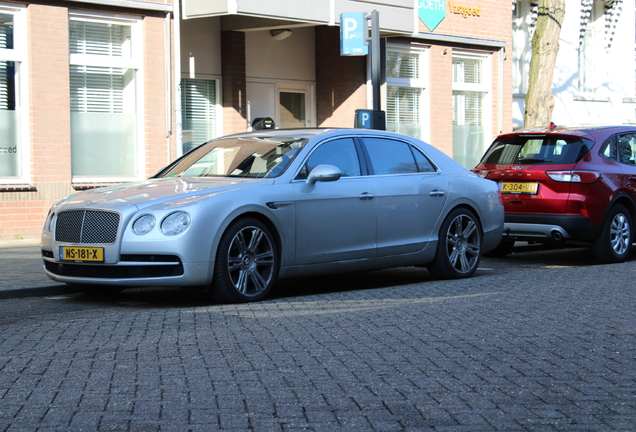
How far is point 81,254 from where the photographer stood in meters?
7.81

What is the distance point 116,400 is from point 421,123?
16593 millimetres

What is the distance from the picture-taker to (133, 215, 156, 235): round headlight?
7547mm

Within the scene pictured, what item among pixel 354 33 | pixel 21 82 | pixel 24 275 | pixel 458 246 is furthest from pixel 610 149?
pixel 21 82

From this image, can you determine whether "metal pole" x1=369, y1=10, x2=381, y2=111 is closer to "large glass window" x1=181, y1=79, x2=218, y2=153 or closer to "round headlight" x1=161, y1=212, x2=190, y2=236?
"large glass window" x1=181, y1=79, x2=218, y2=153

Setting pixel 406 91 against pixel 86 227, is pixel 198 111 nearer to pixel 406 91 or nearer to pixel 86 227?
pixel 406 91

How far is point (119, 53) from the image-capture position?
15.4 m

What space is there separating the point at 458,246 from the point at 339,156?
5.91 ft

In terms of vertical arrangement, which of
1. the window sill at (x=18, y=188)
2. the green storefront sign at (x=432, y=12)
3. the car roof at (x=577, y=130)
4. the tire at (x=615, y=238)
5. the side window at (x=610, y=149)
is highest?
the green storefront sign at (x=432, y=12)

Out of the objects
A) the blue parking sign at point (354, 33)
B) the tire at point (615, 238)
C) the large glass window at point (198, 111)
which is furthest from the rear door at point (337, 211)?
the large glass window at point (198, 111)

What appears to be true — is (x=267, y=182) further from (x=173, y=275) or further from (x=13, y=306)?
(x=13, y=306)

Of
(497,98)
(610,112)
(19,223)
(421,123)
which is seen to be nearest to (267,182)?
(19,223)

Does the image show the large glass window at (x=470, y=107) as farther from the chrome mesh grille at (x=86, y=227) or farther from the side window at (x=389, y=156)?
the chrome mesh grille at (x=86, y=227)

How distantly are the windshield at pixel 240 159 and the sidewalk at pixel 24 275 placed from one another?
1.53 metres

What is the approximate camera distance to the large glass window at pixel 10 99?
551 inches
